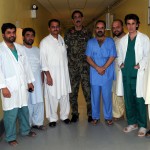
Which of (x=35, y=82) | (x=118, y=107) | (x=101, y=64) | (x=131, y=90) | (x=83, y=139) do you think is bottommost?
(x=83, y=139)

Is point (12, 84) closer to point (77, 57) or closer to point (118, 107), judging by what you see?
point (77, 57)

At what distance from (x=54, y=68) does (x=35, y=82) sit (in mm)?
341

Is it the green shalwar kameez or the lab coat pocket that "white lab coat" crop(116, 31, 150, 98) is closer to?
the green shalwar kameez

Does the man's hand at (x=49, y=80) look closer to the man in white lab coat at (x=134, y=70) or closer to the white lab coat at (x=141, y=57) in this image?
the man in white lab coat at (x=134, y=70)

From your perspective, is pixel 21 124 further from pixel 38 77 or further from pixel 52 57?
pixel 52 57

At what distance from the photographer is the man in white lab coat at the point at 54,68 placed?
3.48m

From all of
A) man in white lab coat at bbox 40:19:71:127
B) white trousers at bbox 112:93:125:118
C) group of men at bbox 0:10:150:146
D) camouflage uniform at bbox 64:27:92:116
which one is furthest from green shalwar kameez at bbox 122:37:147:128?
man in white lab coat at bbox 40:19:71:127

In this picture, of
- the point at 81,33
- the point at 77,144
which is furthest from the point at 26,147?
the point at 81,33

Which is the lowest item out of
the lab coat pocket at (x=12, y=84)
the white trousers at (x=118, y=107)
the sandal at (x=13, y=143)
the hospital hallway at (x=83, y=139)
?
the hospital hallway at (x=83, y=139)

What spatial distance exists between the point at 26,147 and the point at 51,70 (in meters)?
1.13

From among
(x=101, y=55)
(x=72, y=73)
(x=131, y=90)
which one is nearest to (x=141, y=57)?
(x=131, y=90)

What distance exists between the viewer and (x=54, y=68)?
138 inches

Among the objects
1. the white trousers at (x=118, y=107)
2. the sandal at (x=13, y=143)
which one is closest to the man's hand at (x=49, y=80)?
the sandal at (x=13, y=143)

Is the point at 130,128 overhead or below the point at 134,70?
below
